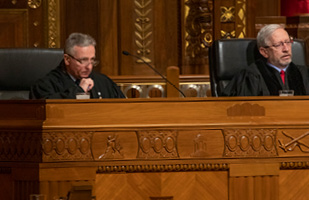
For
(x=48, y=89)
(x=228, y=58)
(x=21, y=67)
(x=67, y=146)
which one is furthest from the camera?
(x=228, y=58)

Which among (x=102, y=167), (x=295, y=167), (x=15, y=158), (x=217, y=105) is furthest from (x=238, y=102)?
(x=15, y=158)

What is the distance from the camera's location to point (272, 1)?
289 inches

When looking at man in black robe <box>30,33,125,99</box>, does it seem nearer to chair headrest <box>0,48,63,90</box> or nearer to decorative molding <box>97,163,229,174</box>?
chair headrest <box>0,48,63,90</box>

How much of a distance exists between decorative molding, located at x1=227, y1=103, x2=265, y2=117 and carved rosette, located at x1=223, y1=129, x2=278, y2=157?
76 millimetres

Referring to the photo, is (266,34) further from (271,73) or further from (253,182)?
(253,182)

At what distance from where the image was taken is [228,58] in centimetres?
436

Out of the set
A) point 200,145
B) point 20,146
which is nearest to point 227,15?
point 200,145

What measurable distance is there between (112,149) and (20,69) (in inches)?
58.2

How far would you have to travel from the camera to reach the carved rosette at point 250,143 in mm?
2947

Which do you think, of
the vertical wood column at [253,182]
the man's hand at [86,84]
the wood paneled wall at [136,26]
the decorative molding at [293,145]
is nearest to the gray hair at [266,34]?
the man's hand at [86,84]

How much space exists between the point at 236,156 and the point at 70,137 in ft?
2.38

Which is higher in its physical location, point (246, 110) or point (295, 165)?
point (246, 110)

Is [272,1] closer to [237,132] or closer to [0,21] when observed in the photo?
[0,21]

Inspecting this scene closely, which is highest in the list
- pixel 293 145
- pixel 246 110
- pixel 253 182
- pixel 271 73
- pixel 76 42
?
pixel 76 42
